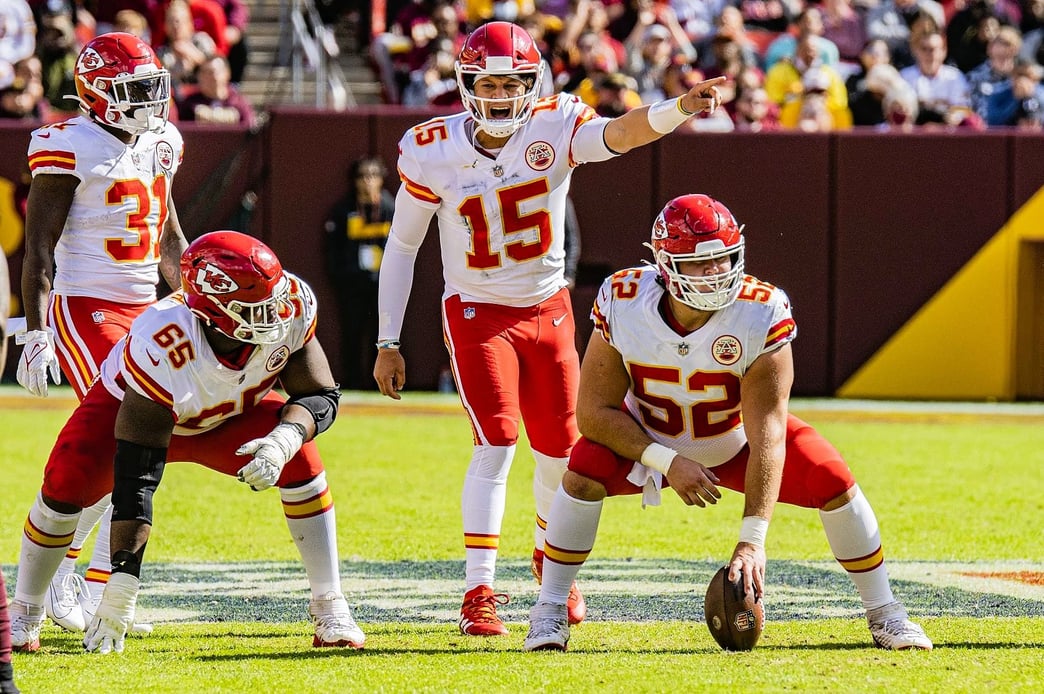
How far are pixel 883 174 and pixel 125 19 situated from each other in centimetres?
638

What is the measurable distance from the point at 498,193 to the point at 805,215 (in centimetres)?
768

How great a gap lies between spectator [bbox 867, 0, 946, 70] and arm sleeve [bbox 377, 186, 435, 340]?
9.71m

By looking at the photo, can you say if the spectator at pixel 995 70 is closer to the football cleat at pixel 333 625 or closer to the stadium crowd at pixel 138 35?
the stadium crowd at pixel 138 35

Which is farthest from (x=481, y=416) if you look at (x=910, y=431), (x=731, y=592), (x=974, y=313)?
(x=974, y=313)

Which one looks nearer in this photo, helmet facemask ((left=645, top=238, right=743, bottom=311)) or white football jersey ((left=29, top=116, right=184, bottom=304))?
helmet facemask ((left=645, top=238, right=743, bottom=311))

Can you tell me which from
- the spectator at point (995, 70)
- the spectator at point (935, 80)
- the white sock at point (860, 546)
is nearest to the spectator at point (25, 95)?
the spectator at point (935, 80)

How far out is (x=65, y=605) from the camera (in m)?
5.56

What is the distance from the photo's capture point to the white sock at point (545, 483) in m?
5.84

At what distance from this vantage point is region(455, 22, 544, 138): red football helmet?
5.64 metres

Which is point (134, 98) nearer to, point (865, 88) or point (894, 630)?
point (894, 630)

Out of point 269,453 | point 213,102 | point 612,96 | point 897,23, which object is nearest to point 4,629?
point 269,453

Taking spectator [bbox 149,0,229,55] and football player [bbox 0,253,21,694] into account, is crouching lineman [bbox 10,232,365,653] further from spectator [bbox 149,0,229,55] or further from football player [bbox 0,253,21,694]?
spectator [bbox 149,0,229,55]

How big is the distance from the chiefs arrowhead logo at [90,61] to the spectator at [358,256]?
22.4 feet

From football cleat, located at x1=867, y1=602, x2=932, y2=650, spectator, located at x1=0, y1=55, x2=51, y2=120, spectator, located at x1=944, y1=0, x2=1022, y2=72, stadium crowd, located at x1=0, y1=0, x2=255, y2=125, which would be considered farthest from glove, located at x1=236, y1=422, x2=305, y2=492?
spectator, located at x1=944, y1=0, x2=1022, y2=72
